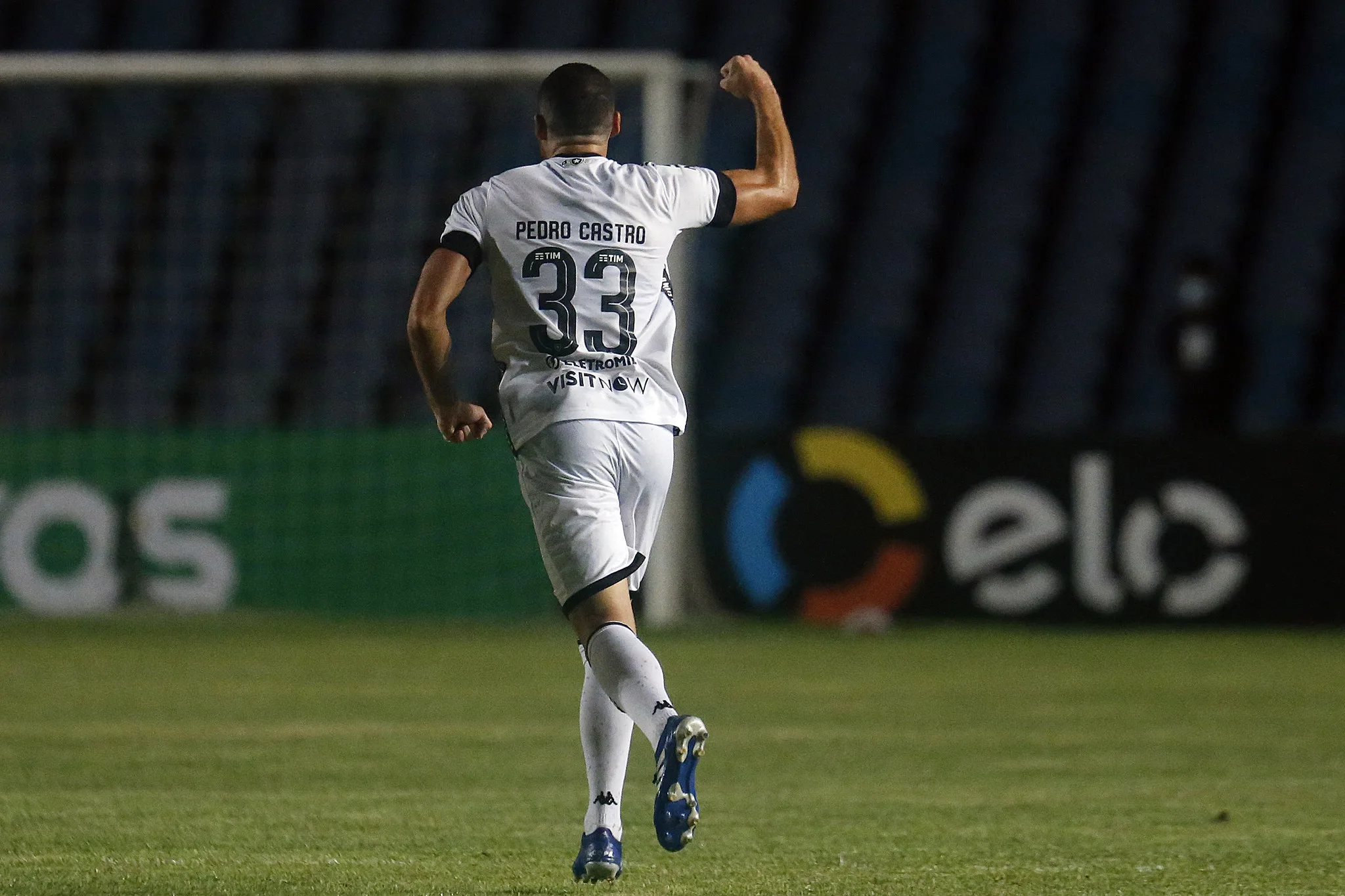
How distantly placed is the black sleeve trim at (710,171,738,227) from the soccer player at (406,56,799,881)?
1.8 inches

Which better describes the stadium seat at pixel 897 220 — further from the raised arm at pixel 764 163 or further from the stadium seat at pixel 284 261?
the raised arm at pixel 764 163

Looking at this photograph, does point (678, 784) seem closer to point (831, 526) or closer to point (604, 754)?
point (604, 754)

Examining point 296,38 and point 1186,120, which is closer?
point 1186,120

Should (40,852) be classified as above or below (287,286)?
below

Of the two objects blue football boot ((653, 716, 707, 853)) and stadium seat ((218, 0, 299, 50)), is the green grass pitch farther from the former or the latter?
stadium seat ((218, 0, 299, 50))

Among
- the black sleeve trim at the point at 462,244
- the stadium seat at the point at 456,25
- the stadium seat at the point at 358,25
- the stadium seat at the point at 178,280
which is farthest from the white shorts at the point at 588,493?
the stadium seat at the point at 358,25

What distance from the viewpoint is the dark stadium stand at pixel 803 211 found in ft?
40.0

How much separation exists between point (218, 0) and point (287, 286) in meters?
4.31

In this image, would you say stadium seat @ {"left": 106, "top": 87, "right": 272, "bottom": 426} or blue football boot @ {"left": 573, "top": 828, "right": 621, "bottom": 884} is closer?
blue football boot @ {"left": 573, "top": 828, "right": 621, "bottom": 884}

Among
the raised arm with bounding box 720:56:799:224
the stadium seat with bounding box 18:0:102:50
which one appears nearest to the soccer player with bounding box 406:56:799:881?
the raised arm with bounding box 720:56:799:224

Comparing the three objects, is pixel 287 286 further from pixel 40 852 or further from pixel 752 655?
pixel 40 852

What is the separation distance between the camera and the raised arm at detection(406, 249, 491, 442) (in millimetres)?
3908

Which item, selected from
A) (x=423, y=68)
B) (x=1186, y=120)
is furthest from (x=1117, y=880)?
(x=1186, y=120)

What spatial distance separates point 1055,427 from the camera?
13.2 metres
